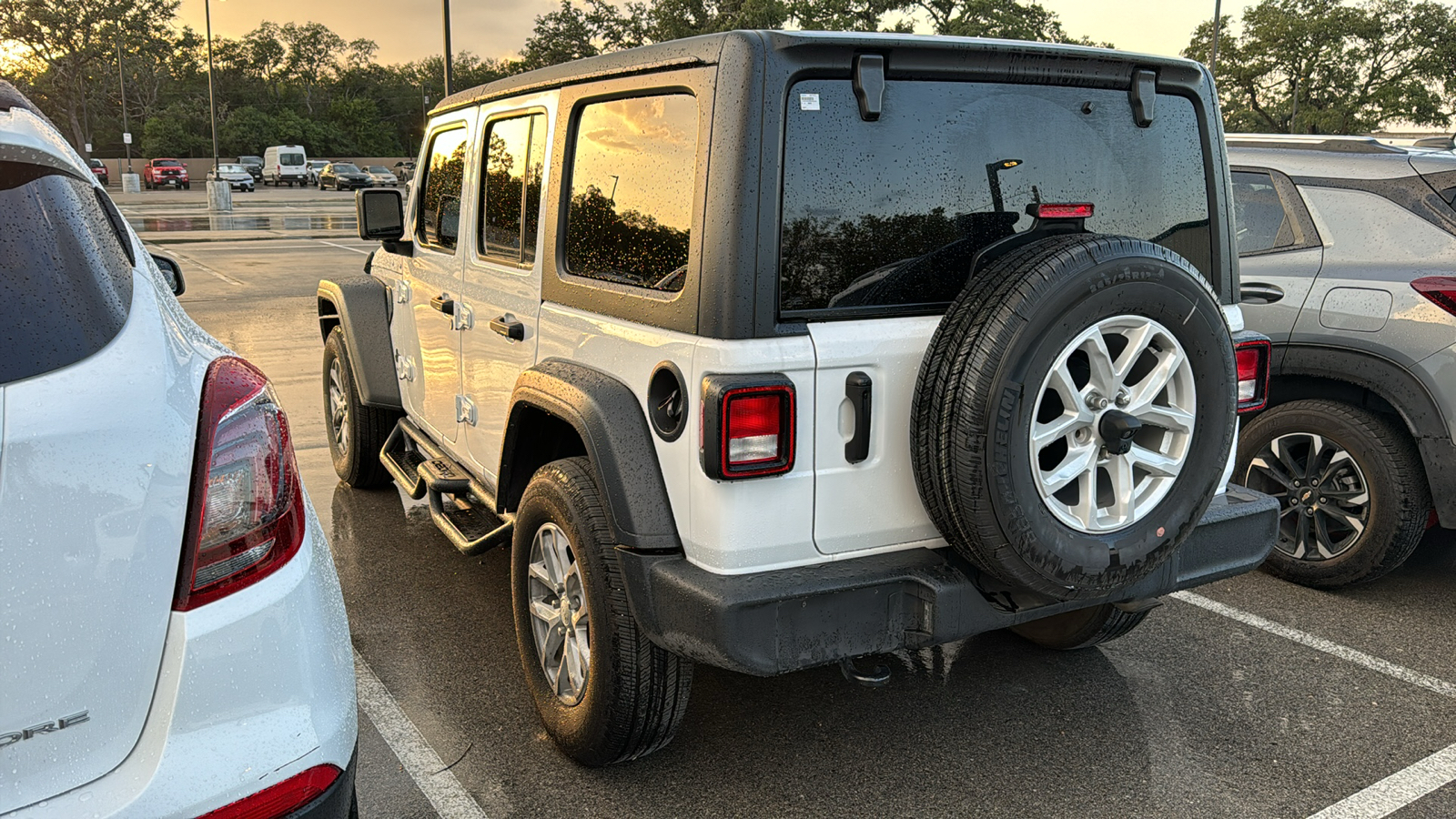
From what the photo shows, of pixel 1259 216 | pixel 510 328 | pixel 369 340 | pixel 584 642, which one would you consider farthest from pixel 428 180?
pixel 1259 216

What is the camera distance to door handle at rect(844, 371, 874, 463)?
264 centimetres

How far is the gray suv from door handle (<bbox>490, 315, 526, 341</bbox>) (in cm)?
296

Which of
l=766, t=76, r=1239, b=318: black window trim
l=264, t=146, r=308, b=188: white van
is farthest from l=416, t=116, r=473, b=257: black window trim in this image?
l=264, t=146, r=308, b=188: white van

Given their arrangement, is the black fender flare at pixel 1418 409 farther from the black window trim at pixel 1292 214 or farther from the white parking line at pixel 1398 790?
the white parking line at pixel 1398 790

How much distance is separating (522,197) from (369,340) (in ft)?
6.23

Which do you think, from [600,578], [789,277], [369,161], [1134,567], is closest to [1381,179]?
[1134,567]

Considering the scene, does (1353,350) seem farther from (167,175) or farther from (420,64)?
(420,64)

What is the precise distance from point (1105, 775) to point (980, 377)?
4.53ft

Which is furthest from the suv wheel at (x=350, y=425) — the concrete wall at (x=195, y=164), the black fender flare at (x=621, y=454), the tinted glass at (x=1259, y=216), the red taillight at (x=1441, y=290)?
the concrete wall at (x=195, y=164)

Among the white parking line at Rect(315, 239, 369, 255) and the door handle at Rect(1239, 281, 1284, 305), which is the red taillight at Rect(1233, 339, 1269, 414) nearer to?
the door handle at Rect(1239, 281, 1284, 305)

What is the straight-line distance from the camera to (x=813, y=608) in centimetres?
259

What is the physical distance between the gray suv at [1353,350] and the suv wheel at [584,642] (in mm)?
2996

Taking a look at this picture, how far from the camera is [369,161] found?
81.2m

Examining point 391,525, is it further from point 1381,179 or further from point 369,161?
point 369,161
